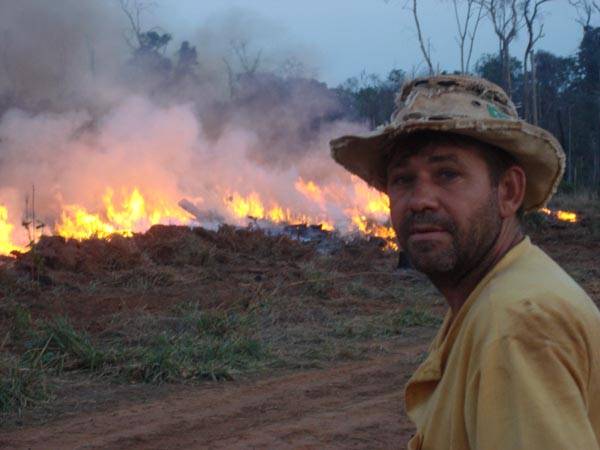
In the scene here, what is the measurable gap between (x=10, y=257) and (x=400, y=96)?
12.7 m

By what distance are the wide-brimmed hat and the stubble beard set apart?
17 cm

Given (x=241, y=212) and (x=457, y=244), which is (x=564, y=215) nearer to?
(x=241, y=212)

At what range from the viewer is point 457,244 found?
191 centimetres

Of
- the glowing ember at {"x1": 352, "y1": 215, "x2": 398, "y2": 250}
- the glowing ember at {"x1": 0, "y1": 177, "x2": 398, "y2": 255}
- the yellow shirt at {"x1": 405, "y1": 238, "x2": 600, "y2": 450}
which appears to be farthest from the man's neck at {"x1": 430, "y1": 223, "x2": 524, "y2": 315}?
the glowing ember at {"x1": 352, "y1": 215, "x2": 398, "y2": 250}

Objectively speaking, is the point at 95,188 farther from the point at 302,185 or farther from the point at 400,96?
the point at 400,96

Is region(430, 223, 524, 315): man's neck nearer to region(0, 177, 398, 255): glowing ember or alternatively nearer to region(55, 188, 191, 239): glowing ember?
region(0, 177, 398, 255): glowing ember

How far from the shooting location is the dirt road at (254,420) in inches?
230

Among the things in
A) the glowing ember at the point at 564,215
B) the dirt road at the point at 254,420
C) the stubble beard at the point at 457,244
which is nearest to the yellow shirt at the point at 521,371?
the stubble beard at the point at 457,244

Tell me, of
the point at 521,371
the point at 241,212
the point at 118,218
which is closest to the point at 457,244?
the point at 521,371

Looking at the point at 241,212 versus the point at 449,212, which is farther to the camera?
the point at 241,212

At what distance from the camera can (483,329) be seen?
1.59 meters

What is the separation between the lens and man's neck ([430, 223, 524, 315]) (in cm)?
195

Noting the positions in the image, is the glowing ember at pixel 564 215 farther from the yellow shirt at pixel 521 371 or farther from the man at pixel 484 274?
the yellow shirt at pixel 521 371

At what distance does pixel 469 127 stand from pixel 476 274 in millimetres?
336
